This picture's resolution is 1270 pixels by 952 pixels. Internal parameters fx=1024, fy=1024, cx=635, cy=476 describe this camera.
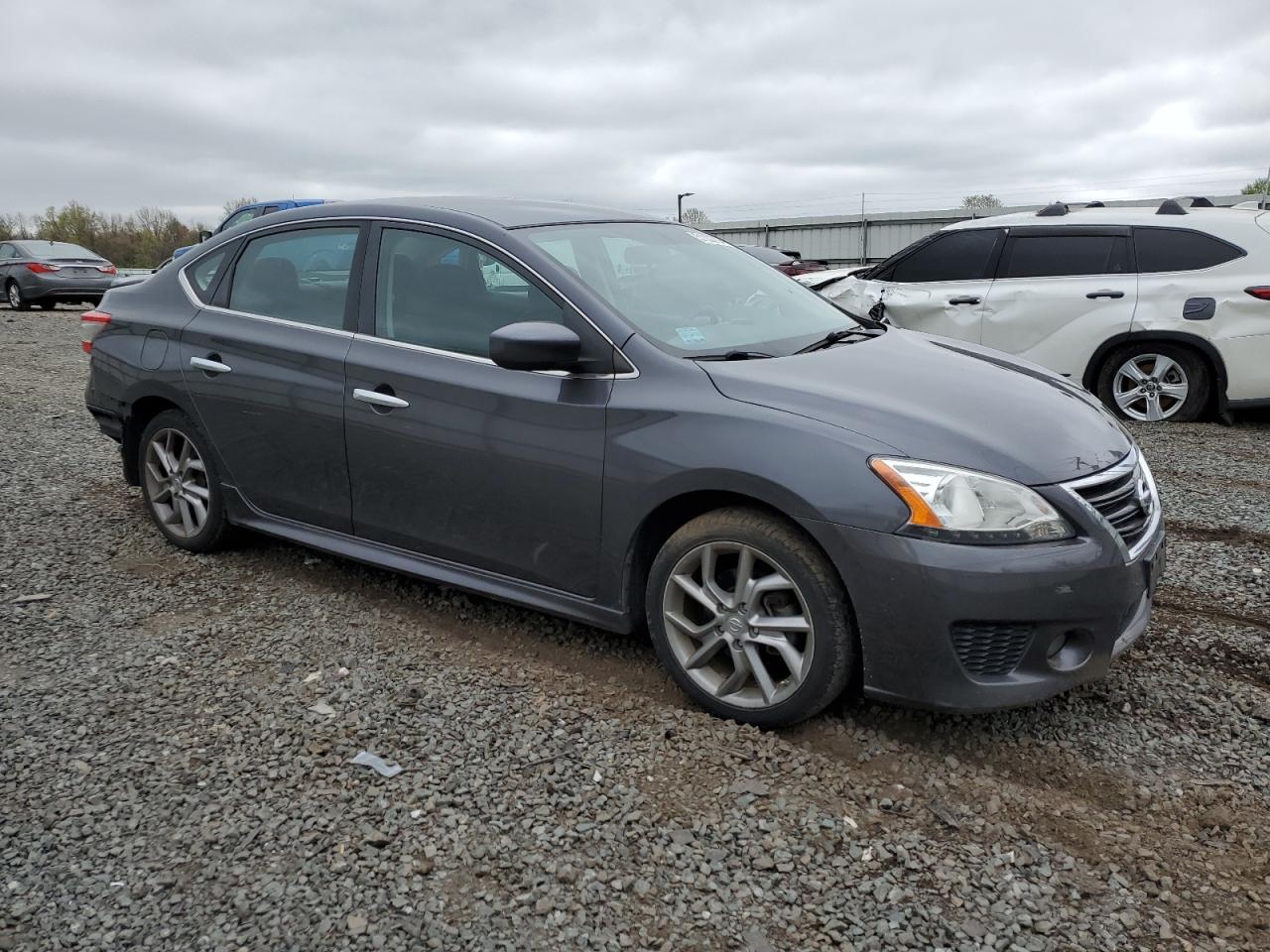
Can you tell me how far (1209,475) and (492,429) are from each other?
16.6 feet

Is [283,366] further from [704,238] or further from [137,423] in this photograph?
[704,238]

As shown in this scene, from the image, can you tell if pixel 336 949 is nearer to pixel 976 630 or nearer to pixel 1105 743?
pixel 976 630

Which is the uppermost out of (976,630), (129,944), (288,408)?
(288,408)

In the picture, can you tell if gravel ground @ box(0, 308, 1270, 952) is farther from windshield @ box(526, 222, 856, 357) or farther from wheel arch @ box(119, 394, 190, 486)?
windshield @ box(526, 222, 856, 357)

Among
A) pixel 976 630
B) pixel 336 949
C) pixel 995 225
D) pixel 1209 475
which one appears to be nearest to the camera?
pixel 336 949

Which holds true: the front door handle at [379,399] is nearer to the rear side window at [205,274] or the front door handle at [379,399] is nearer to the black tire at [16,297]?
the rear side window at [205,274]

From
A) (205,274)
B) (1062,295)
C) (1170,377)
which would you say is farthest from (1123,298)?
(205,274)

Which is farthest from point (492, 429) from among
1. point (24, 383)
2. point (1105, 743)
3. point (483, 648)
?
point (24, 383)

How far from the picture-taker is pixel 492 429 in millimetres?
3615

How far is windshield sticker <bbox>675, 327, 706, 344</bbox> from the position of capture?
3.56 meters

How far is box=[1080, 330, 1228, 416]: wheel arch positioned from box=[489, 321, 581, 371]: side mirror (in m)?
6.18

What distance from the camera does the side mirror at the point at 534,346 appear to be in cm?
330

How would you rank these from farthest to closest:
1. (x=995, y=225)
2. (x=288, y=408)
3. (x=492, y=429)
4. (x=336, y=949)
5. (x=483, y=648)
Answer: (x=995, y=225) < (x=288, y=408) < (x=483, y=648) < (x=492, y=429) < (x=336, y=949)

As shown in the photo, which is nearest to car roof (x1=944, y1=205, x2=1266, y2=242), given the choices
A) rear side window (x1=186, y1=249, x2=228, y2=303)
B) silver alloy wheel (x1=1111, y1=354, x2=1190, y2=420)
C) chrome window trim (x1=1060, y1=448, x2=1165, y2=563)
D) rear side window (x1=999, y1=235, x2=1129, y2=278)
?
rear side window (x1=999, y1=235, x2=1129, y2=278)
